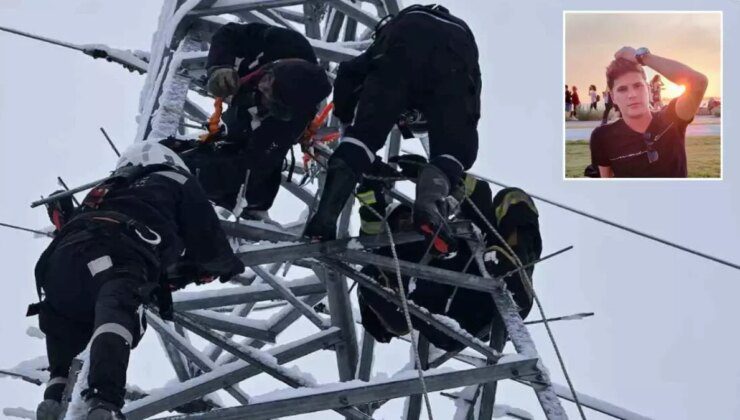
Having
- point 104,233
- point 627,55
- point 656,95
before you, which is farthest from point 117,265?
point 627,55

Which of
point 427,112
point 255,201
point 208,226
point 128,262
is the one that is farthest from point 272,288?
point 128,262

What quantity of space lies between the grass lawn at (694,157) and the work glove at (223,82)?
46.1 feet

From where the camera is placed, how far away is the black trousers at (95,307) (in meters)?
6.07

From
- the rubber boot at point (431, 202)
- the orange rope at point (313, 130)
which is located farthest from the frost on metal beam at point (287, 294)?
the rubber boot at point (431, 202)

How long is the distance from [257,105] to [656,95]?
20.7 ft

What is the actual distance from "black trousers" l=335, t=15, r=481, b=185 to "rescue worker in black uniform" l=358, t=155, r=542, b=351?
1.37 ft

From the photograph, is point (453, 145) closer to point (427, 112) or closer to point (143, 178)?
point (427, 112)

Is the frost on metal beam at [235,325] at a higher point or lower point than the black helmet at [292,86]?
lower

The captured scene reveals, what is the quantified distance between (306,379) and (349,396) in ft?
6.72

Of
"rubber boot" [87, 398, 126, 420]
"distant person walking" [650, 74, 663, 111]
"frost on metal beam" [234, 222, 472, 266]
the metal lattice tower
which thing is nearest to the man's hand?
"distant person walking" [650, 74, 663, 111]

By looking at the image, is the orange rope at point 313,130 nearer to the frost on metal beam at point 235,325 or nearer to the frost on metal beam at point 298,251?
the frost on metal beam at point 298,251

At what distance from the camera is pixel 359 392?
6988 mm

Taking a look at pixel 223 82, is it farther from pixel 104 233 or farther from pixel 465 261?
pixel 104 233

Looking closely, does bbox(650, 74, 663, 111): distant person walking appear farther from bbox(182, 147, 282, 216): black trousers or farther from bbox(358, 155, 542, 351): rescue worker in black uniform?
bbox(182, 147, 282, 216): black trousers
